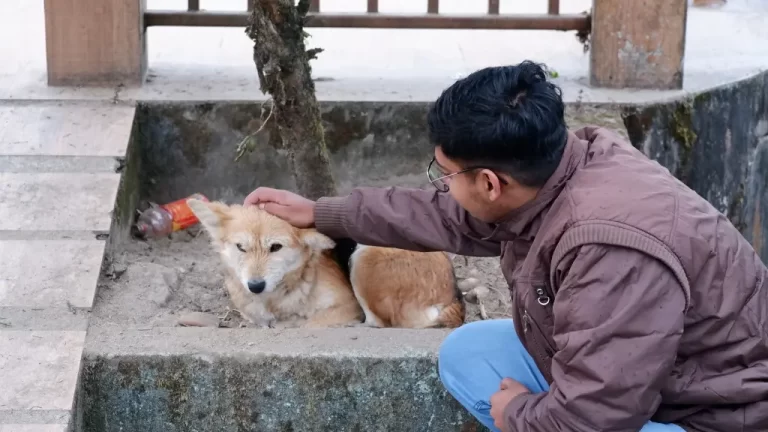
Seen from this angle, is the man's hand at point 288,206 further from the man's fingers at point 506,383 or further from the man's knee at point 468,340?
the man's fingers at point 506,383

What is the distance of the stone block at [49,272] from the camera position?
3971mm

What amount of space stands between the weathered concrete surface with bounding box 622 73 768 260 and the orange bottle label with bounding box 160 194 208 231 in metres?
2.52

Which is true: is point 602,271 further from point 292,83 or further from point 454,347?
point 292,83

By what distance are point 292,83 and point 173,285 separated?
42.8 inches

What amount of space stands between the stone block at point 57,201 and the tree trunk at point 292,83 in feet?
2.92

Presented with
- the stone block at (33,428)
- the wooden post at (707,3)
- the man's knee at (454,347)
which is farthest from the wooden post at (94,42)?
the wooden post at (707,3)

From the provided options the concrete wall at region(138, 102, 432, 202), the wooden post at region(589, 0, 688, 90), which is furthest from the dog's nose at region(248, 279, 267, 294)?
the wooden post at region(589, 0, 688, 90)

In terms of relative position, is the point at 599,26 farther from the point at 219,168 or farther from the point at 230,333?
the point at 230,333

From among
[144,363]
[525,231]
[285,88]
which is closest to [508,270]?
[525,231]

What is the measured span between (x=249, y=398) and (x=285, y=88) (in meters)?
1.54

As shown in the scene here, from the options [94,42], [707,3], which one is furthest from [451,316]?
[707,3]

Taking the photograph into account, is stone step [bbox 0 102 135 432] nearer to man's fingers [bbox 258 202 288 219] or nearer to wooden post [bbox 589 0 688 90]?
man's fingers [bbox 258 202 288 219]

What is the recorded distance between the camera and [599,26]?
20.0ft

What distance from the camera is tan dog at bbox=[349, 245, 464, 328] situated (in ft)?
14.8
